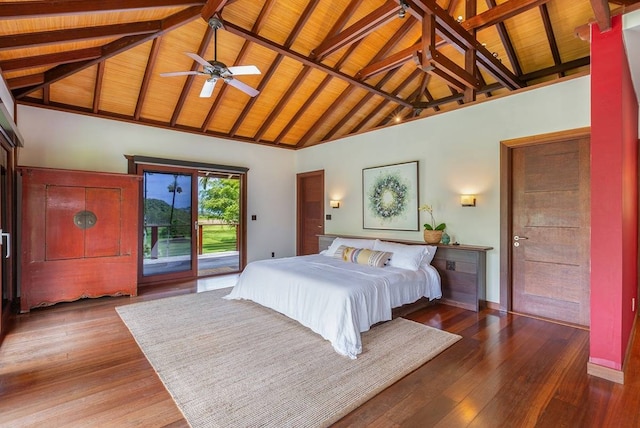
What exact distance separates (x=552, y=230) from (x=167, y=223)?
20.3 feet

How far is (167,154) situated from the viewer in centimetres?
591

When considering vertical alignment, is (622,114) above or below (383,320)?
above

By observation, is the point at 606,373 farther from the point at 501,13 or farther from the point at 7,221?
the point at 7,221

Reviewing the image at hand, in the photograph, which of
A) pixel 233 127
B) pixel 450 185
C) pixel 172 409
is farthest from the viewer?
pixel 233 127

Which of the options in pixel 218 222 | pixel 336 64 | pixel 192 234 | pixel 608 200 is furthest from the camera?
pixel 218 222

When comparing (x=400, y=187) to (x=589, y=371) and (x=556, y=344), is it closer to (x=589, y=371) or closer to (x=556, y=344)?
(x=556, y=344)

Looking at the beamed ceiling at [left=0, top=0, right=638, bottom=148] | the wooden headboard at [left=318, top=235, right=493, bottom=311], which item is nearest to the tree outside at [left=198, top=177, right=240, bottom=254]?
the beamed ceiling at [left=0, top=0, right=638, bottom=148]

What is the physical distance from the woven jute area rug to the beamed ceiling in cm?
317

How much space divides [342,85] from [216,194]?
595 centimetres

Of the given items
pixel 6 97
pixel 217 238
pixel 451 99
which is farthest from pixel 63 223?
pixel 451 99

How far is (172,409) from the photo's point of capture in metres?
2.07

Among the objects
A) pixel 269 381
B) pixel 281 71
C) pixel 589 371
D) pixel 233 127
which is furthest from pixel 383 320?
pixel 233 127

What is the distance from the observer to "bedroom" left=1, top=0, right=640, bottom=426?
388 centimetres

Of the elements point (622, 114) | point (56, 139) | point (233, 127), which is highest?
point (233, 127)
